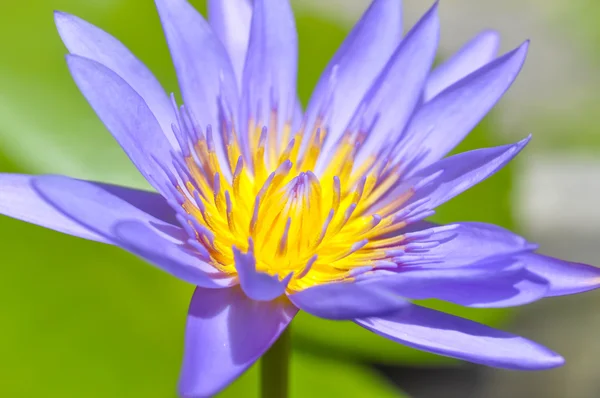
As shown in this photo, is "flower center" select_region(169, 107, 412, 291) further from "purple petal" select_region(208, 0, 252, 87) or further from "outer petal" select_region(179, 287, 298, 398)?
"purple petal" select_region(208, 0, 252, 87)

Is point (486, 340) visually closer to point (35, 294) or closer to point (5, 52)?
point (35, 294)

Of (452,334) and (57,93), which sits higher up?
(57,93)

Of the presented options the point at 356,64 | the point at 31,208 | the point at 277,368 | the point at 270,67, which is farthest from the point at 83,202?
the point at 356,64

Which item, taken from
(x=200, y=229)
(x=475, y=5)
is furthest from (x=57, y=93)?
(x=475, y=5)

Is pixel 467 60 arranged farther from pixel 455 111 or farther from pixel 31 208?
pixel 31 208

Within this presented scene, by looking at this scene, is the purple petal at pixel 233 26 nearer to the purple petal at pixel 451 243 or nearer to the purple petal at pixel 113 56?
the purple petal at pixel 113 56
